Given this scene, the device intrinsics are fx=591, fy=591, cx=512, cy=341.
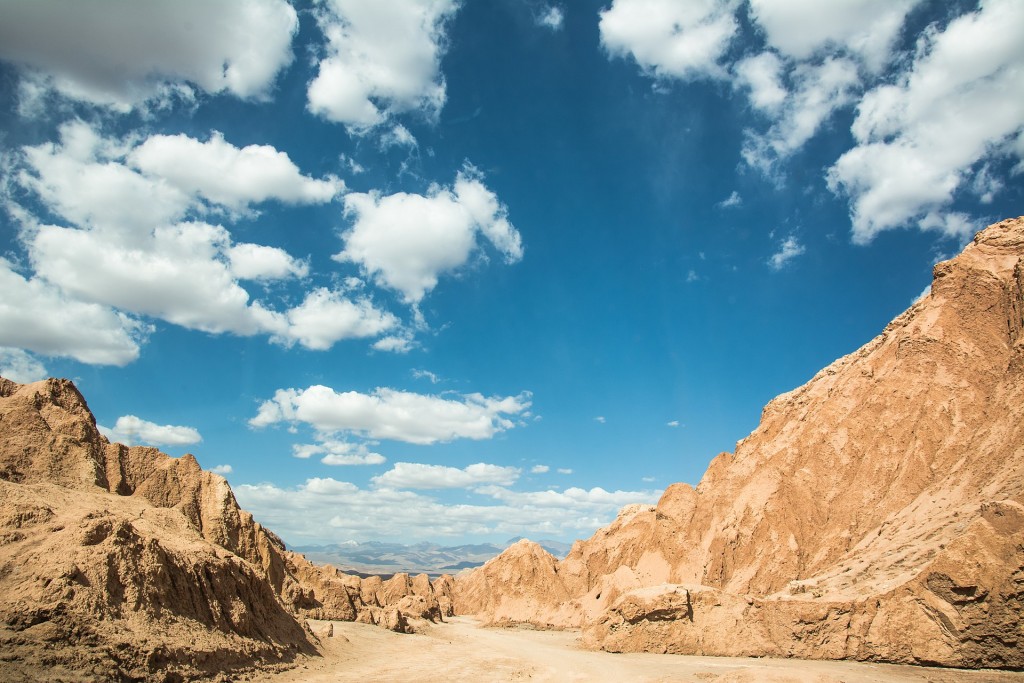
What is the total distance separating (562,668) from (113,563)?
17.8 metres

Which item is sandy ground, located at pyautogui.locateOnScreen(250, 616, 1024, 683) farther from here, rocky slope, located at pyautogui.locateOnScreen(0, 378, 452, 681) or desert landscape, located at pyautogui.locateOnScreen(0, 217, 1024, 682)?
rocky slope, located at pyautogui.locateOnScreen(0, 378, 452, 681)

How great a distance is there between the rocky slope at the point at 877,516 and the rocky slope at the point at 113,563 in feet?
62.9

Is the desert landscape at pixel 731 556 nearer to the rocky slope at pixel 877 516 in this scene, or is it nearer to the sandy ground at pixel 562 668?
the rocky slope at pixel 877 516

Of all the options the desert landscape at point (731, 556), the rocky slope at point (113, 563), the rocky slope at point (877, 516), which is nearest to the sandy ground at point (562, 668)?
the desert landscape at point (731, 556)

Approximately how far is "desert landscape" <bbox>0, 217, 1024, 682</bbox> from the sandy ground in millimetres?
222

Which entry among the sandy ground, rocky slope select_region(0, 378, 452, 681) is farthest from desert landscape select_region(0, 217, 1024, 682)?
the sandy ground

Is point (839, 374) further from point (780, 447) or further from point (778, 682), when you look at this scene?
point (778, 682)

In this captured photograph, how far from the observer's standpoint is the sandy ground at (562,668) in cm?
1861

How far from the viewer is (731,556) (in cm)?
4381

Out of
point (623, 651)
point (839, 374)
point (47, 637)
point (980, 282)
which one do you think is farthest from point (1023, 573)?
point (839, 374)

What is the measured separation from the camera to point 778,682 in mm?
15000

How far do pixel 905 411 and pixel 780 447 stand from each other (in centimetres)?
1021

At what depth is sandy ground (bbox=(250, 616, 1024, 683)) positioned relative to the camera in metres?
18.6

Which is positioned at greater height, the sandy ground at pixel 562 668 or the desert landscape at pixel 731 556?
the desert landscape at pixel 731 556
